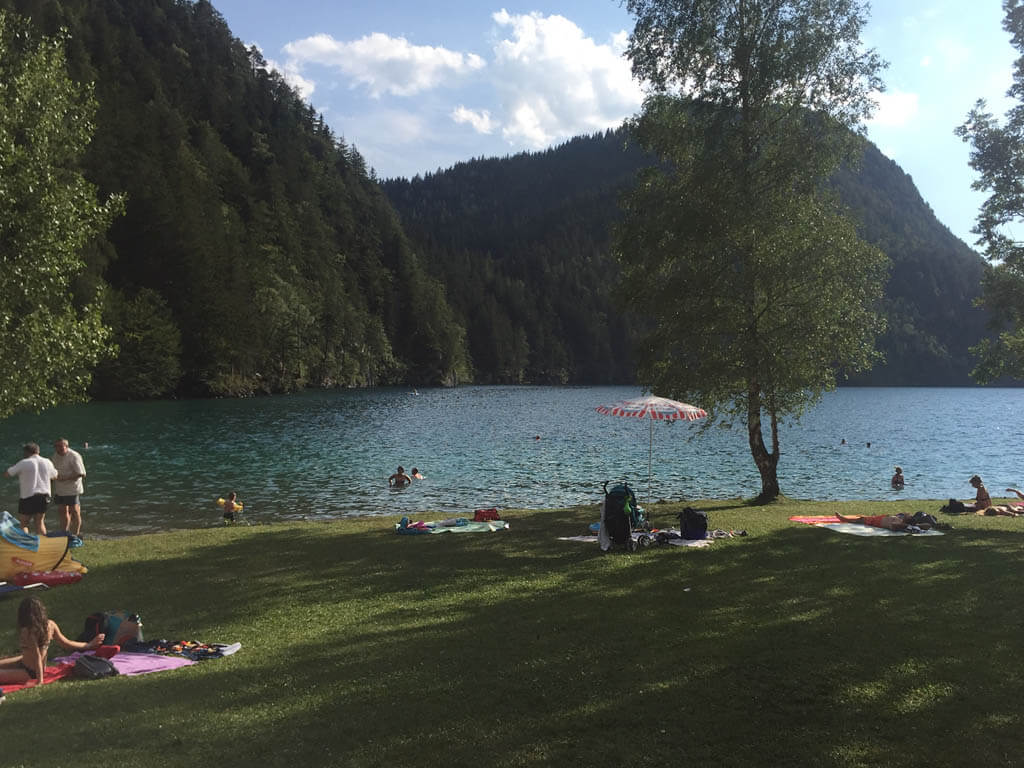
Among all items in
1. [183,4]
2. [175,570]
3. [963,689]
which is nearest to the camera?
[963,689]

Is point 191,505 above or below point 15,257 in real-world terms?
below

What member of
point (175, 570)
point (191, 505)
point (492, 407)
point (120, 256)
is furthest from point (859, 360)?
point (120, 256)

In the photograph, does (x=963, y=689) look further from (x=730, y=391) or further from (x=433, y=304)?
(x=433, y=304)

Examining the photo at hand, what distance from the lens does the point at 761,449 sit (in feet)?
76.5

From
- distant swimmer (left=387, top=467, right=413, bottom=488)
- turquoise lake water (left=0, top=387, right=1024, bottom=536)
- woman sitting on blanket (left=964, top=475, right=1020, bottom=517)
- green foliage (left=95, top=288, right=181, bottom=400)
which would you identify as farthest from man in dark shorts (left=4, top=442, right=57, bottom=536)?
green foliage (left=95, top=288, right=181, bottom=400)

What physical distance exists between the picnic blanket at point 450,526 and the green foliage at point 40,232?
8.58m

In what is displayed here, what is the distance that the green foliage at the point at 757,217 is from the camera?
20969mm

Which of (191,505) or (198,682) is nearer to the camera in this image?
(198,682)

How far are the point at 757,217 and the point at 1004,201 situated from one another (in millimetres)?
6468

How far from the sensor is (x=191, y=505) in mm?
27688

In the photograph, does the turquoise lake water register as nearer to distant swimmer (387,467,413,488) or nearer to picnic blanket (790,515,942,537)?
distant swimmer (387,467,413,488)

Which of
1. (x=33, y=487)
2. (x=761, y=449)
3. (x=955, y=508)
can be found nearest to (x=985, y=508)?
(x=955, y=508)

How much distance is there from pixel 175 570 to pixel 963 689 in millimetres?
13567

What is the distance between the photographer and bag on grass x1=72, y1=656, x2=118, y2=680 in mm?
8375
